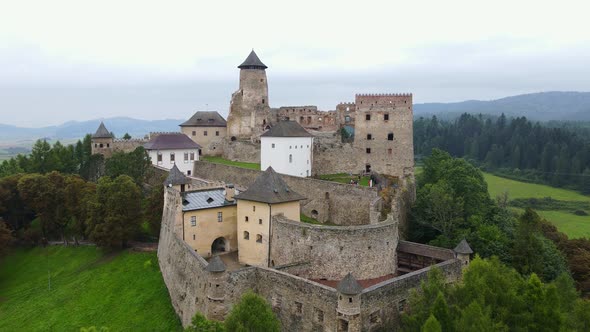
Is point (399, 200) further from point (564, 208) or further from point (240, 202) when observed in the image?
point (564, 208)

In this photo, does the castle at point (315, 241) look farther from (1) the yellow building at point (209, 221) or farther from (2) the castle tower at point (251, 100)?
(2) the castle tower at point (251, 100)

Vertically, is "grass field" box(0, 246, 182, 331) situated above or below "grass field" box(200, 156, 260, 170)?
below

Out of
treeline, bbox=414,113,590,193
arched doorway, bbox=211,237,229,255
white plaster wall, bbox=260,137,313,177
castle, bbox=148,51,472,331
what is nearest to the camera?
castle, bbox=148,51,472,331

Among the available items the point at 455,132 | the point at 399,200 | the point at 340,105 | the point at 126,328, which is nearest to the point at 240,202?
the point at 126,328

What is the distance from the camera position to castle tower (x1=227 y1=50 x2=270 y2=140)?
68625 mm

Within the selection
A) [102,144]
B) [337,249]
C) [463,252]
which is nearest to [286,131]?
[337,249]

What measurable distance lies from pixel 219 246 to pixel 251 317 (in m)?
18.2

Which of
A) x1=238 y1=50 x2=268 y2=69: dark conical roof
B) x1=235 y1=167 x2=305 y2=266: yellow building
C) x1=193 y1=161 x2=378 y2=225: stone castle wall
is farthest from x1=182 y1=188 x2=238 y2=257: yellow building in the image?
x1=238 y1=50 x2=268 y2=69: dark conical roof

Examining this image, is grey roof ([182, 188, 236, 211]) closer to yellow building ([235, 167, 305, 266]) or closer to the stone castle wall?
yellow building ([235, 167, 305, 266])

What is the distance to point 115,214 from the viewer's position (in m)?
48.0

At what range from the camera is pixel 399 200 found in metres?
46.2

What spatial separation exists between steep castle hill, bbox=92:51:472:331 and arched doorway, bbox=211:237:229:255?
126 mm

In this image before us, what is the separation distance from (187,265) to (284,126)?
24.0 metres

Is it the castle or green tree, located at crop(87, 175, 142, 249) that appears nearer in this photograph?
the castle
